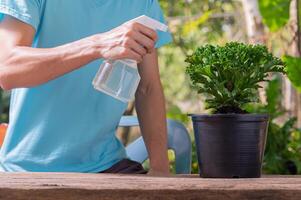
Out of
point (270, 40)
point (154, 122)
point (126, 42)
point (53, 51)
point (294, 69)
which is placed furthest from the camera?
point (270, 40)

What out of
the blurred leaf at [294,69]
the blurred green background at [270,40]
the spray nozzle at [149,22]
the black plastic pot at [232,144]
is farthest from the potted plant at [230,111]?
the blurred leaf at [294,69]

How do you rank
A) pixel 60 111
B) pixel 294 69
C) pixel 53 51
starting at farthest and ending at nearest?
pixel 294 69 → pixel 60 111 → pixel 53 51

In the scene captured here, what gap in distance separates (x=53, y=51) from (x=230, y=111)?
0.43 meters

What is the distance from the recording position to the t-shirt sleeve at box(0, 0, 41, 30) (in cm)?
180

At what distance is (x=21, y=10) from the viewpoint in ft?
5.93

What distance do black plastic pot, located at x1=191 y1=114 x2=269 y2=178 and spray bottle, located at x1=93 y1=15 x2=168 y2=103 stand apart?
20 cm

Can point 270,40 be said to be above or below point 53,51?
above

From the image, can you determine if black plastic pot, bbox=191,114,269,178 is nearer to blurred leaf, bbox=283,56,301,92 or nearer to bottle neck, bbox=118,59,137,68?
bottle neck, bbox=118,59,137,68

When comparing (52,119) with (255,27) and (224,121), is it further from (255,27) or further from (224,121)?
(255,27)

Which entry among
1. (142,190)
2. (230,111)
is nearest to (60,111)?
(230,111)

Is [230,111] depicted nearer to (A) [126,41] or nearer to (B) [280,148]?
(A) [126,41]

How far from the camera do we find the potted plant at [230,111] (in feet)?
5.14

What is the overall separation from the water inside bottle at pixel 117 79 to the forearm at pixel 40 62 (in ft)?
0.15

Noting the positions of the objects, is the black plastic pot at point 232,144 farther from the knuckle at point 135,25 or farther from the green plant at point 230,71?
the knuckle at point 135,25
